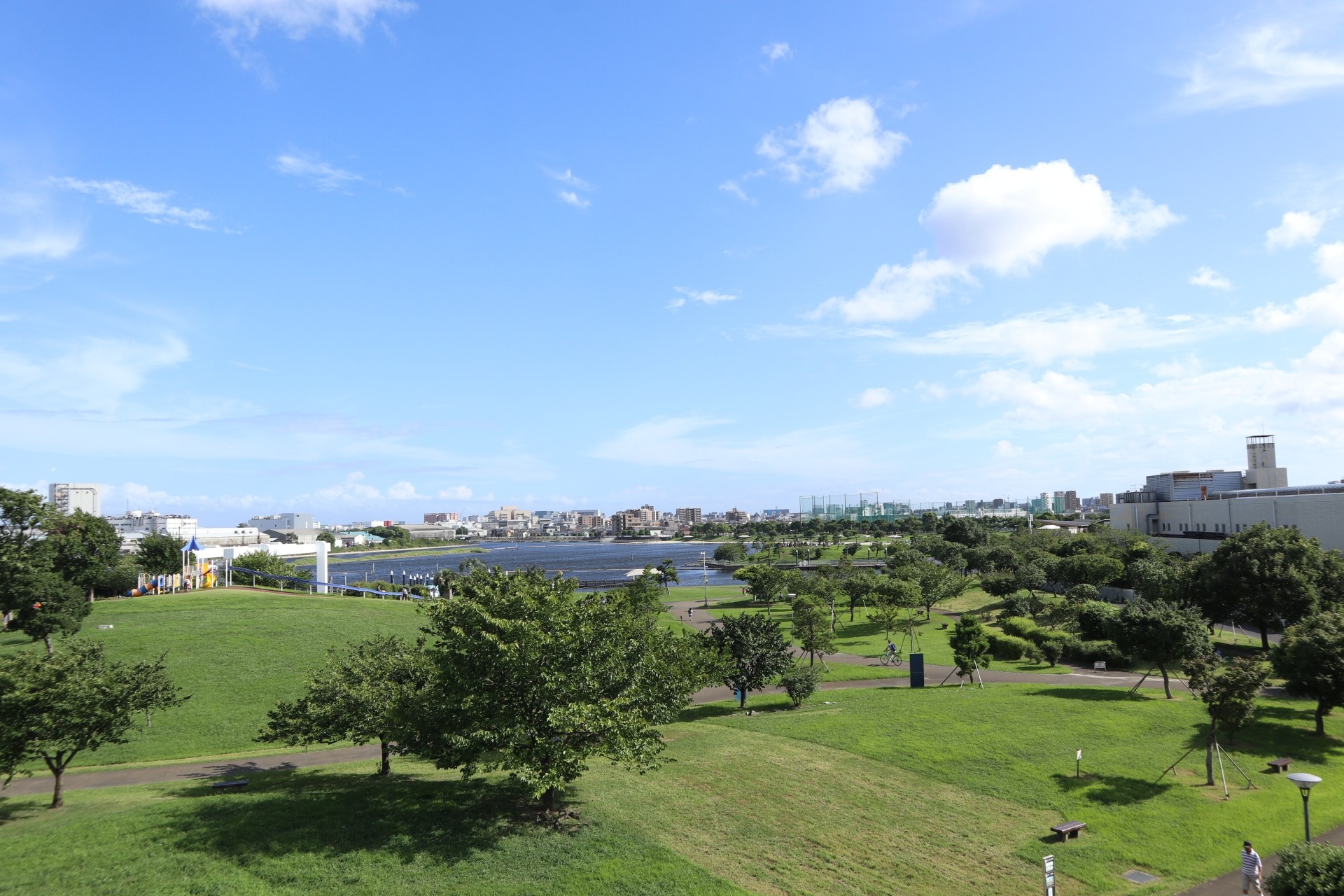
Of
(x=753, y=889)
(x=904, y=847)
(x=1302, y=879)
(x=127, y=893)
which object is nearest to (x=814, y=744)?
(x=904, y=847)

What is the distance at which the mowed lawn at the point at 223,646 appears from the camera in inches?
1221

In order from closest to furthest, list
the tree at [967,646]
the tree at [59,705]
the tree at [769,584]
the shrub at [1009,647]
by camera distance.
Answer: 1. the tree at [59,705]
2. the tree at [967,646]
3. the shrub at [1009,647]
4. the tree at [769,584]

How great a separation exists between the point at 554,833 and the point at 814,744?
13.5 meters

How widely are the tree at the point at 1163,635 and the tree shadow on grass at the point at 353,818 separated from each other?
3158 cm

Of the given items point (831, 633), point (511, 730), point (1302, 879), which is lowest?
point (831, 633)

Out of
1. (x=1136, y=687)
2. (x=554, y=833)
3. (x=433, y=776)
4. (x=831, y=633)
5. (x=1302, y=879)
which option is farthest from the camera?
(x=831, y=633)

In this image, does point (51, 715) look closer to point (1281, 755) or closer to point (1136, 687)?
point (1281, 755)

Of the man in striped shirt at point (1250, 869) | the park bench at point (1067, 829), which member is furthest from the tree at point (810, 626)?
the man in striped shirt at point (1250, 869)

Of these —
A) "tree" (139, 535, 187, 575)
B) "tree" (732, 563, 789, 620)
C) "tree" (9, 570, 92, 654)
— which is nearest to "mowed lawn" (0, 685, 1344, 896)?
"tree" (9, 570, 92, 654)

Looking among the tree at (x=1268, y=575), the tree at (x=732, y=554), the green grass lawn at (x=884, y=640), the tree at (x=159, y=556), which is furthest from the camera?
the tree at (x=732, y=554)

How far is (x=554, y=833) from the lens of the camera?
62.2 feet

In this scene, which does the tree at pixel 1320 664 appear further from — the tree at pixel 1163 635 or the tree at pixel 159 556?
the tree at pixel 159 556

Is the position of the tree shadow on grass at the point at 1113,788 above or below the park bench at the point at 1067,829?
below

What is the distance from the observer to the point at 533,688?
18.0m
